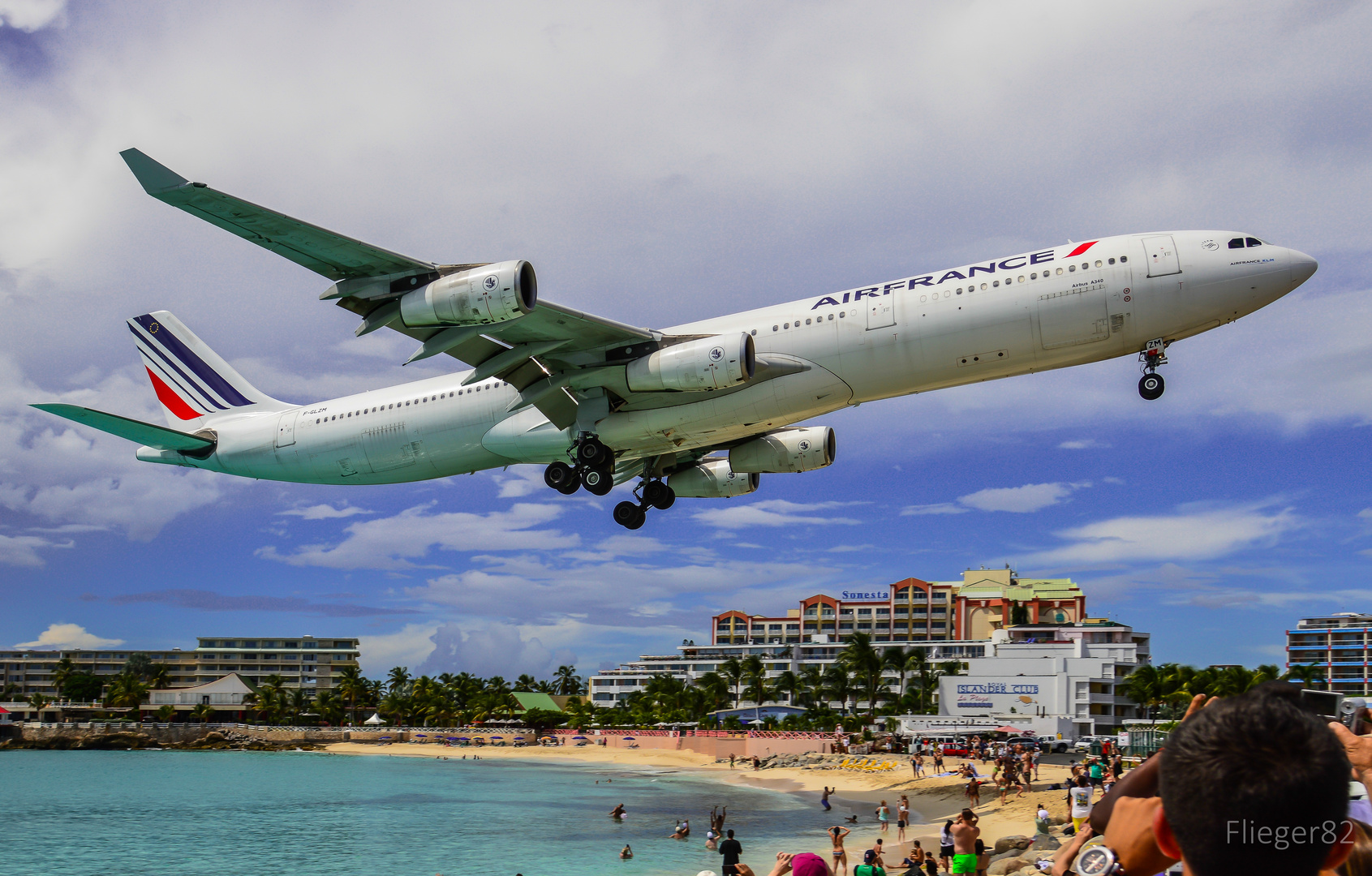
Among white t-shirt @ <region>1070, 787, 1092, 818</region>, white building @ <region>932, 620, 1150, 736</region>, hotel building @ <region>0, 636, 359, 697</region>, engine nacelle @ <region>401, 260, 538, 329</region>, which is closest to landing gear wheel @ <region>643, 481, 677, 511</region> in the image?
engine nacelle @ <region>401, 260, 538, 329</region>

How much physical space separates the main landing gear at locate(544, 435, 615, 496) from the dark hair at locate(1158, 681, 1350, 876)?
2716cm

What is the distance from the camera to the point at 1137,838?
3.09 metres

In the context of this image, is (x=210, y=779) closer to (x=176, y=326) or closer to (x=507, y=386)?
(x=176, y=326)

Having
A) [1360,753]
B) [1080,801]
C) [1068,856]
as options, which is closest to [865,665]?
[1080,801]

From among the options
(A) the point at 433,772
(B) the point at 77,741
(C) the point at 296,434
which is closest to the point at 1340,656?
(A) the point at 433,772

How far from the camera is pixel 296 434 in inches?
1321

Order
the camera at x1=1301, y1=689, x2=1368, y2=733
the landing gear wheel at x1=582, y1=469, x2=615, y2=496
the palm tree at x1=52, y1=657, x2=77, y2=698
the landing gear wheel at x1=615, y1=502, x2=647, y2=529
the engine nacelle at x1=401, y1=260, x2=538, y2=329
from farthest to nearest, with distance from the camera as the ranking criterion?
the palm tree at x1=52, y1=657, x2=77, y2=698
the landing gear wheel at x1=615, y1=502, x2=647, y2=529
the landing gear wheel at x1=582, y1=469, x2=615, y2=496
the engine nacelle at x1=401, y1=260, x2=538, y2=329
the camera at x1=1301, y1=689, x2=1368, y2=733

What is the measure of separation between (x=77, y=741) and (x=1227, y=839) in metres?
188

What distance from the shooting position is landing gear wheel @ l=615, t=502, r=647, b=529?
35.2 metres

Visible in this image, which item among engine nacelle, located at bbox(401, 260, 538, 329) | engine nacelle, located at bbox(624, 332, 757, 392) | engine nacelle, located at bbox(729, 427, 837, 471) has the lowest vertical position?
engine nacelle, located at bbox(729, 427, 837, 471)

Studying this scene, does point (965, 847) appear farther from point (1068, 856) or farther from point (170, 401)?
Answer: point (170, 401)

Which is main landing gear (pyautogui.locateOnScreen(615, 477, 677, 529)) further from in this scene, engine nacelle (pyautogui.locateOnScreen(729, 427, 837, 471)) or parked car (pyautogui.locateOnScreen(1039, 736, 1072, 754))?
parked car (pyautogui.locateOnScreen(1039, 736, 1072, 754))

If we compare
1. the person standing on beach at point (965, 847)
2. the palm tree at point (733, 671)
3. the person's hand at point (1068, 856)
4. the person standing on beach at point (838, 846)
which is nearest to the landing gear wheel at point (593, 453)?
the person standing on beach at point (965, 847)

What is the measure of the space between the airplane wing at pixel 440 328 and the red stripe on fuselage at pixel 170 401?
14.2m
